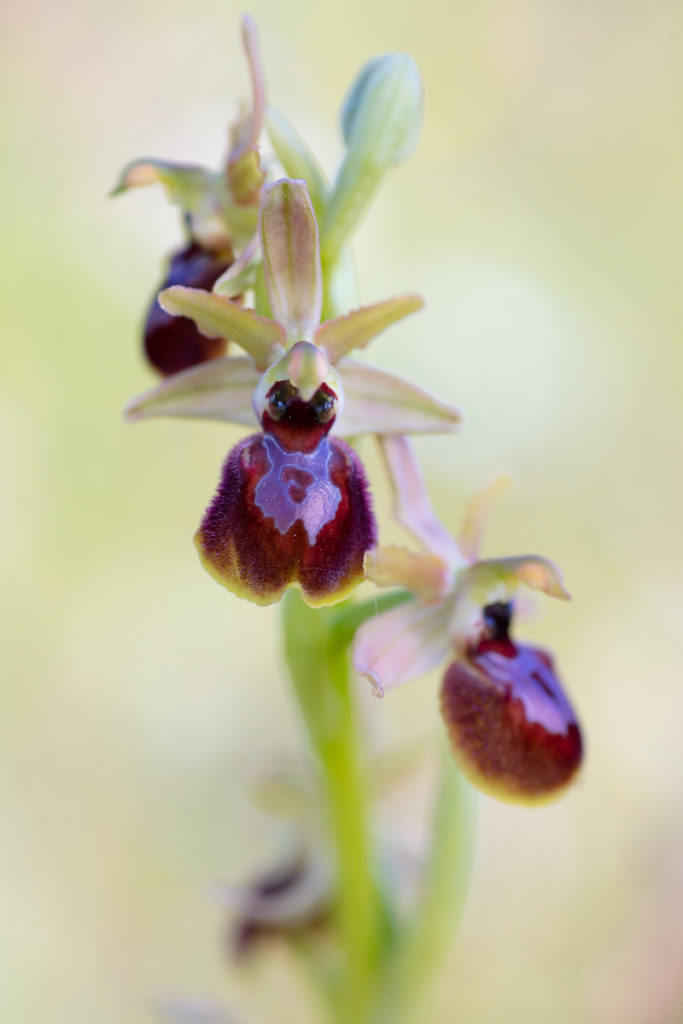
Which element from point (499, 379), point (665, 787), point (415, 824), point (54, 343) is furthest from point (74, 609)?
point (665, 787)

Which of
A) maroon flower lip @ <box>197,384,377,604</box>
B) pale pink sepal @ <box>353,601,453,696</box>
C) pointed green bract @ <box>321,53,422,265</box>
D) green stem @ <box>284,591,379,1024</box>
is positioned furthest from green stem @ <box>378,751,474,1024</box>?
pointed green bract @ <box>321,53,422,265</box>

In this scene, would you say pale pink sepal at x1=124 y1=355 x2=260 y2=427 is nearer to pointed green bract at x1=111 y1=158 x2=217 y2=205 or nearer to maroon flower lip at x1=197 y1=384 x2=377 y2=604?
maroon flower lip at x1=197 y1=384 x2=377 y2=604

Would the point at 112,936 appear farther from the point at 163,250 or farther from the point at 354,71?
the point at 354,71

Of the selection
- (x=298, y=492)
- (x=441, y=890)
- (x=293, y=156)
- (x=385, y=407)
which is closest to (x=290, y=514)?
(x=298, y=492)

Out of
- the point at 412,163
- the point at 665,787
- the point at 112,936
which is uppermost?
the point at 412,163

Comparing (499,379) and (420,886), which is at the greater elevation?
(499,379)

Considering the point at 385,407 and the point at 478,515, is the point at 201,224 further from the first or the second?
the point at 478,515

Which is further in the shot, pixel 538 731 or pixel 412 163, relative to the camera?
pixel 412 163
